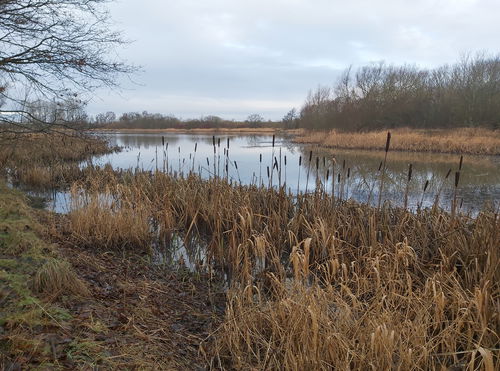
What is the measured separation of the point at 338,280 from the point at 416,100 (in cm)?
3172

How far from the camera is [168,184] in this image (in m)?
7.87

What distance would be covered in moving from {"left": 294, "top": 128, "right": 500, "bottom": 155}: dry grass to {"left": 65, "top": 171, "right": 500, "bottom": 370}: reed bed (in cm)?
1917

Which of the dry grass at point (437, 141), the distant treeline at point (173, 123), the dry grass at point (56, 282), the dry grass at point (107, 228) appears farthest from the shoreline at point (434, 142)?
the distant treeline at point (173, 123)

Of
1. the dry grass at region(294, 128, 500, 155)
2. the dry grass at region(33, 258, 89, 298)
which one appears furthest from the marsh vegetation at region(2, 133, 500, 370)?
the dry grass at region(294, 128, 500, 155)

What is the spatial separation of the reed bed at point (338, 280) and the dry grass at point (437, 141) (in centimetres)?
1917

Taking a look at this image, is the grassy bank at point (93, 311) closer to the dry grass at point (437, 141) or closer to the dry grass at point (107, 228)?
the dry grass at point (107, 228)

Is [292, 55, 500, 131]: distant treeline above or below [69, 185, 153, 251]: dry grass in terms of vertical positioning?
above

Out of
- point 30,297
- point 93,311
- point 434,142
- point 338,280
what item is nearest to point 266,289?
point 338,280

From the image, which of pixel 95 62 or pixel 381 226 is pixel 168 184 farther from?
pixel 381 226

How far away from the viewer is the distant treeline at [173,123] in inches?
2380

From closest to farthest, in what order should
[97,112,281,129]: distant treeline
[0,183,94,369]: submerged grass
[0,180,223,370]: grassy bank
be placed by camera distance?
[0,183,94,369]: submerged grass → [0,180,223,370]: grassy bank → [97,112,281,129]: distant treeline

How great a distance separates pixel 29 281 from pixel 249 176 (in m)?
10.0

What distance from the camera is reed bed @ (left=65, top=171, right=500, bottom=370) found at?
2.27 metres

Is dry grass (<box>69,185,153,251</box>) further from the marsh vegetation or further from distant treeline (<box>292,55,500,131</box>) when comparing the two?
distant treeline (<box>292,55,500,131</box>)
